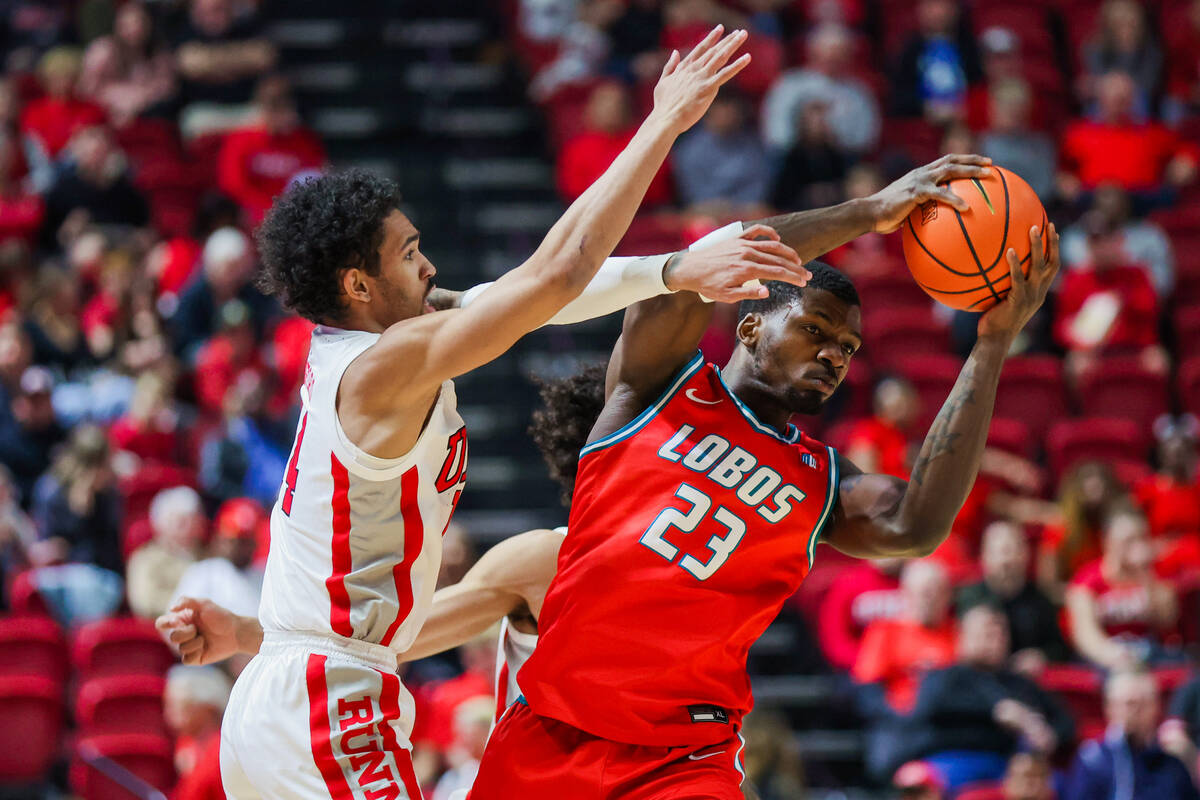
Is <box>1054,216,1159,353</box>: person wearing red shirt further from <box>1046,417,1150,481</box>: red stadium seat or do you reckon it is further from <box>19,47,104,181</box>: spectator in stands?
<box>19,47,104,181</box>: spectator in stands

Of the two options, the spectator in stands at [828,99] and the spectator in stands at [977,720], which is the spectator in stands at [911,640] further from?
the spectator in stands at [828,99]

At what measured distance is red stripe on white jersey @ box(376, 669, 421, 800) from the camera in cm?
349

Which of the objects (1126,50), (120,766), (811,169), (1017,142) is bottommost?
(120,766)

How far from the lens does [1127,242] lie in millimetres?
10695

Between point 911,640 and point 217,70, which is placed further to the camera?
point 217,70

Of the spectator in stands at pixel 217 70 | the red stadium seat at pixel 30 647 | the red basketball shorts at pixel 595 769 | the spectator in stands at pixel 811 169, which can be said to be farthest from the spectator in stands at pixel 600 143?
the red basketball shorts at pixel 595 769

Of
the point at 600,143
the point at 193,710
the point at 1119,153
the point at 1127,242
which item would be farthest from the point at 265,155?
the point at 1119,153

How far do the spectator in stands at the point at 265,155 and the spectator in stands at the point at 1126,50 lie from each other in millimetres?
5724

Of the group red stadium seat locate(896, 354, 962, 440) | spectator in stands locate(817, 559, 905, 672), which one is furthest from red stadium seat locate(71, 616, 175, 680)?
red stadium seat locate(896, 354, 962, 440)

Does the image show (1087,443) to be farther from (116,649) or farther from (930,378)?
(116,649)

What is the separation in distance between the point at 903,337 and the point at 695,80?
6.70 meters

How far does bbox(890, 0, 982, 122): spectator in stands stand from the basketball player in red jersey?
27.0ft

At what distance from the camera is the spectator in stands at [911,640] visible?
25.7 feet

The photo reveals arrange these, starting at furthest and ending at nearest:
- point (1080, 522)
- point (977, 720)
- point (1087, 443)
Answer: point (1087, 443), point (1080, 522), point (977, 720)
